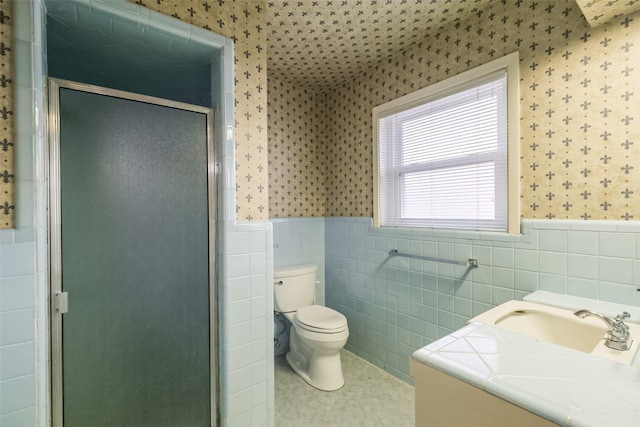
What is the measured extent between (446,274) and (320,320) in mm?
963

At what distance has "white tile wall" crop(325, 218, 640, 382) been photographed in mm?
1275

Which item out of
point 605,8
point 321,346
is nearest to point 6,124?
point 321,346

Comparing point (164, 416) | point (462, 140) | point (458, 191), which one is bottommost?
point (164, 416)

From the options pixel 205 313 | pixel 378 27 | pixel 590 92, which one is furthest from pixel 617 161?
pixel 205 313

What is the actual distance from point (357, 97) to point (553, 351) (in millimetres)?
2247

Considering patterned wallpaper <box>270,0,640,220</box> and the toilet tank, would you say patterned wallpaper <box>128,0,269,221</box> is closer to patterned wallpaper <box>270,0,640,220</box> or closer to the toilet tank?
the toilet tank

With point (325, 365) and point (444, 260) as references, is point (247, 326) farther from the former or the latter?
point (444, 260)

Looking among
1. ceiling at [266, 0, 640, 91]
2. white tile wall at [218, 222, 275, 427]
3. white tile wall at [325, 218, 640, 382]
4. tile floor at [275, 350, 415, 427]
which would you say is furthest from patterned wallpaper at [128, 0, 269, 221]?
tile floor at [275, 350, 415, 427]

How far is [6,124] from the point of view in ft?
3.35

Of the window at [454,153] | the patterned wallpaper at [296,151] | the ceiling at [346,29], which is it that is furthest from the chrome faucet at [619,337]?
the patterned wallpaper at [296,151]

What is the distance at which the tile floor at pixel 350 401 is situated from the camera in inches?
68.1

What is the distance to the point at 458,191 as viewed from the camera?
187cm

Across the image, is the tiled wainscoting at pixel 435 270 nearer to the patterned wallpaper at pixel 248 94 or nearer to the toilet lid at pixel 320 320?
the toilet lid at pixel 320 320

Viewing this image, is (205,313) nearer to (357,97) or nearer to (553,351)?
(553,351)
